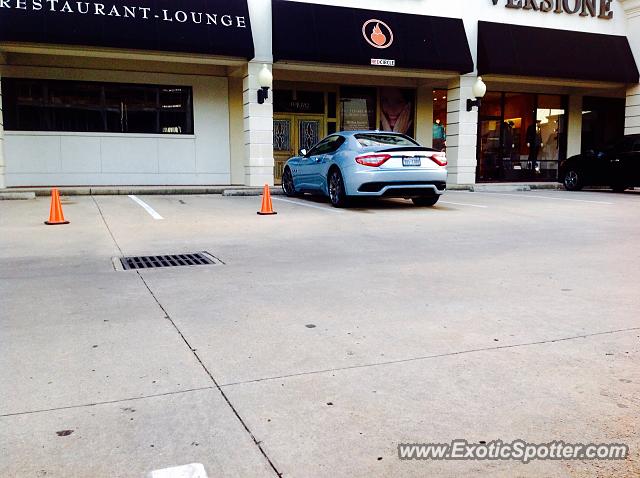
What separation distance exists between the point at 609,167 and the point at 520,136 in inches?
230

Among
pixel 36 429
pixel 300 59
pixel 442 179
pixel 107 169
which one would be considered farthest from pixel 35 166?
pixel 36 429

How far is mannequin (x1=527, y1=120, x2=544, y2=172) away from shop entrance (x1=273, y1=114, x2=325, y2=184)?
8.17m

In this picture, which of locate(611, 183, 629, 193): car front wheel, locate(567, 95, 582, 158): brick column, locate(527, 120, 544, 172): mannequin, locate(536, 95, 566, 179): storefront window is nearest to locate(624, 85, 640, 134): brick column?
locate(567, 95, 582, 158): brick column

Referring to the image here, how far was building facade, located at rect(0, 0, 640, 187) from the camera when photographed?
570 inches

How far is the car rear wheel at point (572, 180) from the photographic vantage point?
1739 centimetres

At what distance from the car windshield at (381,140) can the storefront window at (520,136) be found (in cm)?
1053

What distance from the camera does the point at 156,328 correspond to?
12.8 ft

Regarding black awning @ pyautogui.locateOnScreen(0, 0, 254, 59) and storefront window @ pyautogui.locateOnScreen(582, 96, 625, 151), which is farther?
storefront window @ pyautogui.locateOnScreen(582, 96, 625, 151)

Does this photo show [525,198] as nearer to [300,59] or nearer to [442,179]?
[442,179]

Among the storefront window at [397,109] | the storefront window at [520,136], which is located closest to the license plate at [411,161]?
the storefront window at [397,109]

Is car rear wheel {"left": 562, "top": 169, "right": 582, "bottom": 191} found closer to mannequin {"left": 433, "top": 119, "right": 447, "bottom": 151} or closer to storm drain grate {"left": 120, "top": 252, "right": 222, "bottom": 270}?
mannequin {"left": 433, "top": 119, "right": 447, "bottom": 151}

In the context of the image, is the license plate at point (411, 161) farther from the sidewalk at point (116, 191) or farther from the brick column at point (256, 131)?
the brick column at point (256, 131)

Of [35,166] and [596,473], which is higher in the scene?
[35,166]

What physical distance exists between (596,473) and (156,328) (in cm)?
278
